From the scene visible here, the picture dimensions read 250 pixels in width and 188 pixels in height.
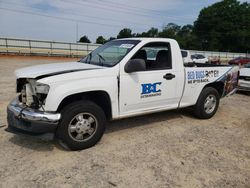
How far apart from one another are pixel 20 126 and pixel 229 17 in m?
85.3

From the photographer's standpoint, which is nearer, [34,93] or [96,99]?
[34,93]

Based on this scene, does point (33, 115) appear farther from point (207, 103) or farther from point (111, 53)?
point (207, 103)

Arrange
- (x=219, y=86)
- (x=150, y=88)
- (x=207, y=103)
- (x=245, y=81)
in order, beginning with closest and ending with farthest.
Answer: (x=150, y=88)
(x=207, y=103)
(x=219, y=86)
(x=245, y=81)

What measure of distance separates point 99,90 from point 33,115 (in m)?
1.05

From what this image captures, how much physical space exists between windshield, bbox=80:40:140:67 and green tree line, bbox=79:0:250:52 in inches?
2703

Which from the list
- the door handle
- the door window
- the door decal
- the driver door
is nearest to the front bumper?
the driver door

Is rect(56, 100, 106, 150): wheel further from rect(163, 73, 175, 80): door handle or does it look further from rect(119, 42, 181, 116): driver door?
rect(163, 73, 175, 80): door handle

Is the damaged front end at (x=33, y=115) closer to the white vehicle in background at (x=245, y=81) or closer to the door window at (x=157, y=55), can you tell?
the door window at (x=157, y=55)

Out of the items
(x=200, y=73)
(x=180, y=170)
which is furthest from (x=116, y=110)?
(x=200, y=73)

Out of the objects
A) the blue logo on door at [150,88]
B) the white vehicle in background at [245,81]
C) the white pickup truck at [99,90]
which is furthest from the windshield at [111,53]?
the white vehicle in background at [245,81]

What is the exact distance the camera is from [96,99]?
4.02 metres

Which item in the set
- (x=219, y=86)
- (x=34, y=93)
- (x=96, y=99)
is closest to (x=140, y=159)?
(x=96, y=99)

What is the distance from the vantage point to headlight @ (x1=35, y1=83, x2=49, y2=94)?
3381 mm

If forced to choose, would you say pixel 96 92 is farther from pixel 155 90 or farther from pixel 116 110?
pixel 155 90
